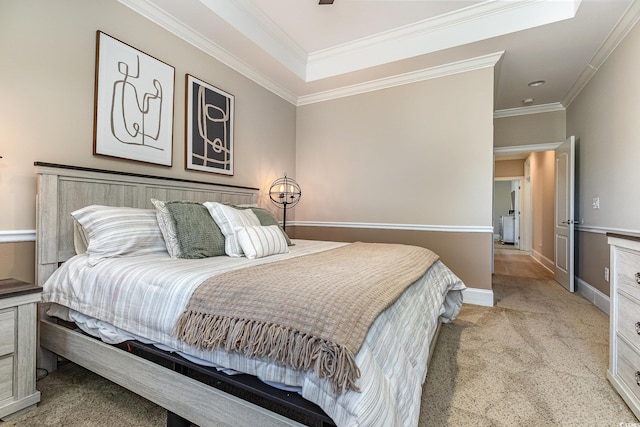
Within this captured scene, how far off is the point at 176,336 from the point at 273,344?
47 centimetres

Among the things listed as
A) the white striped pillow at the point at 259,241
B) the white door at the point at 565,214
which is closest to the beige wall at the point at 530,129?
the white door at the point at 565,214

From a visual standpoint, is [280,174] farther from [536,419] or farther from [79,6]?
[536,419]

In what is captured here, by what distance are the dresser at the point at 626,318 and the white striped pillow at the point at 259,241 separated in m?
1.89

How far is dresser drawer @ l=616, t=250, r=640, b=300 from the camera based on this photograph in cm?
139

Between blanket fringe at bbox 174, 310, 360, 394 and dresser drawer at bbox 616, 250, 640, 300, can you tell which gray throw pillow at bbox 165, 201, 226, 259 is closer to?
blanket fringe at bbox 174, 310, 360, 394

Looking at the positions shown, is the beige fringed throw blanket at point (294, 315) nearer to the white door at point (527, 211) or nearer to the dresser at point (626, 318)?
the dresser at point (626, 318)

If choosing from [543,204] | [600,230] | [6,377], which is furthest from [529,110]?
[6,377]

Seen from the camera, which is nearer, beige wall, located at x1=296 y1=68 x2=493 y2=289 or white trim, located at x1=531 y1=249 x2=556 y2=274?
beige wall, located at x1=296 y1=68 x2=493 y2=289

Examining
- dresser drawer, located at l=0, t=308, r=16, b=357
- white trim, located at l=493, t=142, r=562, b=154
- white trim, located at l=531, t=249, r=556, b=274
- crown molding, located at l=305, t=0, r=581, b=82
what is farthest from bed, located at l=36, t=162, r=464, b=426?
white trim, located at l=531, t=249, r=556, b=274

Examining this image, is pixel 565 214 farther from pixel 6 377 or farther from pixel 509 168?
pixel 6 377

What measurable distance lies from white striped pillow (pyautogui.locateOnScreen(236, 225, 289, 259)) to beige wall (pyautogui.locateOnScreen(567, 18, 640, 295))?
2869 millimetres

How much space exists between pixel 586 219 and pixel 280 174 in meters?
3.79

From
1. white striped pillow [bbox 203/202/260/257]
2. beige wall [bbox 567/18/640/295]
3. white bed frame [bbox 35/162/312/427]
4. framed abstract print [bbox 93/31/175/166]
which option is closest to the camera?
white bed frame [bbox 35/162/312/427]

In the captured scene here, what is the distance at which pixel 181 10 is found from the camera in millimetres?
2418
